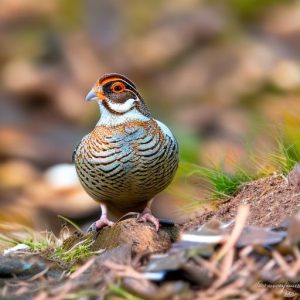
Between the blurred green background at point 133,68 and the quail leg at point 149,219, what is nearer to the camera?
the quail leg at point 149,219

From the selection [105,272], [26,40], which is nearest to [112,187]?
[105,272]

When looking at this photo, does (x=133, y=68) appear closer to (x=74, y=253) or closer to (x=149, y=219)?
(x=149, y=219)

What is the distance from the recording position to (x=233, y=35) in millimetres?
17531

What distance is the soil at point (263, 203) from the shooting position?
4867 millimetres

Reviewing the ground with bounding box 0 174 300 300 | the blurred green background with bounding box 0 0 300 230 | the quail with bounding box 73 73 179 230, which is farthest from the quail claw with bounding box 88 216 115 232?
the blurred green background with bounding box 0 0 300 230

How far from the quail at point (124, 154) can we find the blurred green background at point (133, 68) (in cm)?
647

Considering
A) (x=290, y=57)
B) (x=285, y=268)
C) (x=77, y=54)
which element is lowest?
(x=285, y=268)

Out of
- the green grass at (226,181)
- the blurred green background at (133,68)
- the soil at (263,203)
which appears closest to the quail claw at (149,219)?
the soil at (263,203)

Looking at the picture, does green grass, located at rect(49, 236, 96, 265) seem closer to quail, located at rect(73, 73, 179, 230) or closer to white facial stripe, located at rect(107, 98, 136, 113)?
quail, located at rect(73, 73, 179, 230)

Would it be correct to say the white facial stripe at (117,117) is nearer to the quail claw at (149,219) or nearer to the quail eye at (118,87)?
the quail eye at (118,87)

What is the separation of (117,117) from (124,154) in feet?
1.18

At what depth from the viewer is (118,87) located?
5809mm

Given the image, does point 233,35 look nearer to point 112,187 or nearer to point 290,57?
point 290,57

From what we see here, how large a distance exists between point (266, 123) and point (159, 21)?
12.2 meters
